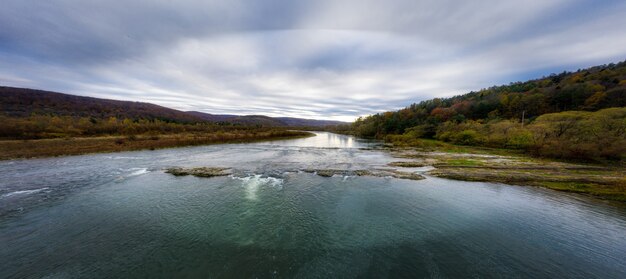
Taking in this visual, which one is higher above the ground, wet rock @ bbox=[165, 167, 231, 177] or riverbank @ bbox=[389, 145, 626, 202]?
riverbank @ bbox=[389, 145, 626, 202]

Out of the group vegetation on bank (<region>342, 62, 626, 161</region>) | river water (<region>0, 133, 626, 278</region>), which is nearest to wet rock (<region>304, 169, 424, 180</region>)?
river water (<region>0, 133, 626, 278</region>)

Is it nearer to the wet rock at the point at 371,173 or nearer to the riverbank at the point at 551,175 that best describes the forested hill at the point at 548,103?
the riverbank at the point at 551,175

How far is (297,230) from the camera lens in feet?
36.9

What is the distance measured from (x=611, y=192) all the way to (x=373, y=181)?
17.3 m

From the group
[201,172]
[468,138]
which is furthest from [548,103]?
[201,172]

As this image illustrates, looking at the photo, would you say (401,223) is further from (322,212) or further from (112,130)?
(112,130)

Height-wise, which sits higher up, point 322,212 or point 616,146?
point 616,146

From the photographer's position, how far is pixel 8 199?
46.4 feet

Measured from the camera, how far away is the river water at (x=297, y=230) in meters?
8.39

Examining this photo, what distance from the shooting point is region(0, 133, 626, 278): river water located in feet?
27.5

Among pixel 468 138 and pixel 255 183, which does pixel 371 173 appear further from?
pixel 468 138

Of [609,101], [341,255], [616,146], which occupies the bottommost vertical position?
[341,255]

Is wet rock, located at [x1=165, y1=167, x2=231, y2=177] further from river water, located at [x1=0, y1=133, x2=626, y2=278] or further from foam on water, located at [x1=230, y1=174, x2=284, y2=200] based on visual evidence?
river water, located at [x1=0, y1=133, x2=626, y2=278]

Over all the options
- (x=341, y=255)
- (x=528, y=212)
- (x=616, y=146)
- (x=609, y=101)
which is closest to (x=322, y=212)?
(x=341, y=255)
